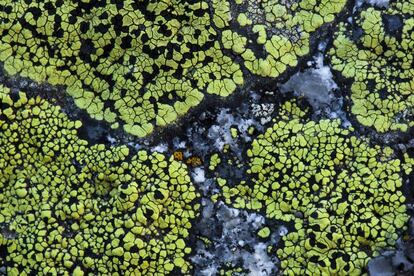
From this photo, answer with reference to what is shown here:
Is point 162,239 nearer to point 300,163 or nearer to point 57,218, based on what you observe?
point 57,218

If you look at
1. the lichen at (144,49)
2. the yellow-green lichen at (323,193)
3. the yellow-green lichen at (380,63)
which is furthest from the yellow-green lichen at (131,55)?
the yellow-green lichen at (380,63)

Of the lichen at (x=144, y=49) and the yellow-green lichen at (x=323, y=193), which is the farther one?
the lichen at (x=144, y=49)

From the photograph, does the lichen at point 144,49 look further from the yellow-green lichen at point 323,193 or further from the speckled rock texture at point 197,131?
the yellow-green lichen at point 323,193

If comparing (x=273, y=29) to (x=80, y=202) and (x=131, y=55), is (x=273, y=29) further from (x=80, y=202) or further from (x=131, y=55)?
(x=80, y=202)

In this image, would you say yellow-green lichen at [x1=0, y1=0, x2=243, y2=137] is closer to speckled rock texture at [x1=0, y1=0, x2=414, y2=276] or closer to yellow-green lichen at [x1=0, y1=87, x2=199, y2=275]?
speckled rock texture at [x1=0, y1=0, x2=414, y2=276]

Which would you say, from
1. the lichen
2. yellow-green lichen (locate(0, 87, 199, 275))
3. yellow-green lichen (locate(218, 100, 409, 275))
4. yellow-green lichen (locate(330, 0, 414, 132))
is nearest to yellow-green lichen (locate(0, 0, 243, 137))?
the lichen

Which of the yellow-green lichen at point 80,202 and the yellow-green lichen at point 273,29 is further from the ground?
the yellow-green lichen at point 273,29

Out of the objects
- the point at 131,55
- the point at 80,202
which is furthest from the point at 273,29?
the point at 80,202
